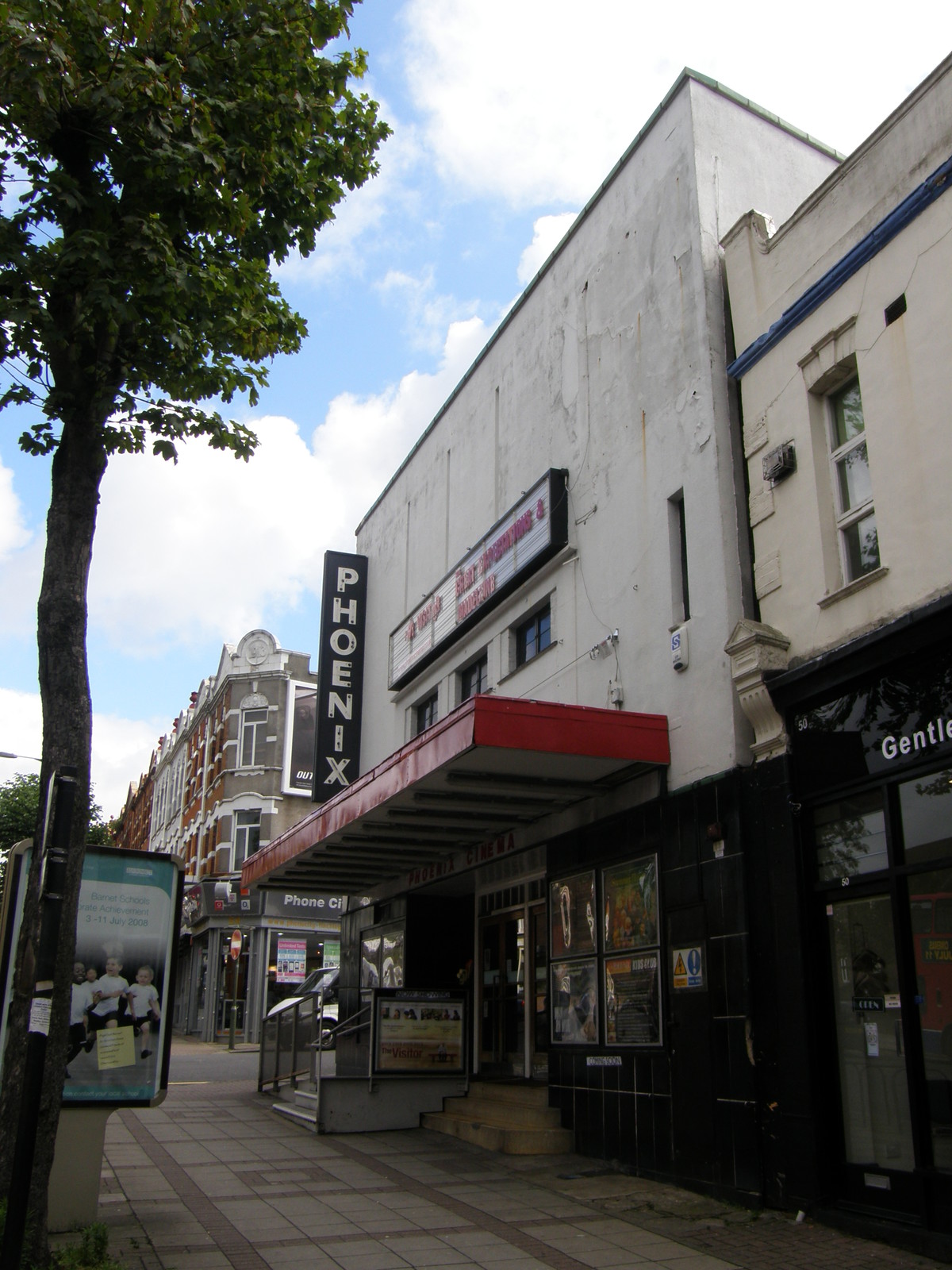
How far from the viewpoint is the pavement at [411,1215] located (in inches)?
286

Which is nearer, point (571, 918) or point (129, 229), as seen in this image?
point (129, 229)

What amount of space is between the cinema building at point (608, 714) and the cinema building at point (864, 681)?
42 centimetres

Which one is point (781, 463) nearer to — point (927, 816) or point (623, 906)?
point (927, 816)

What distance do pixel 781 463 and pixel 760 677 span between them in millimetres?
2005

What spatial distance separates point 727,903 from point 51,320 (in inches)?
277

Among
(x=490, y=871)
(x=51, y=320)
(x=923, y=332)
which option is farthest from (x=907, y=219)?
(x=490, y=871)

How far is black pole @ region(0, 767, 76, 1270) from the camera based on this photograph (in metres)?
5.36

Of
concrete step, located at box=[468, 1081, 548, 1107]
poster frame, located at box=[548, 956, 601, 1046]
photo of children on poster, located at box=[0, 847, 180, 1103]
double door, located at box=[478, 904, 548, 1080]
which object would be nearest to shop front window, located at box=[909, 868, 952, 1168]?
poster frame, located at box=[548, 956, 601, 1046]

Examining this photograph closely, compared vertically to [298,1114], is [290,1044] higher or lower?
higher

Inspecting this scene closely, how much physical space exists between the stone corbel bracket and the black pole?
556 cm

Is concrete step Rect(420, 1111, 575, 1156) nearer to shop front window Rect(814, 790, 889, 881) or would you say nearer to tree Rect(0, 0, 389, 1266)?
shop front window Rect(814, 790, 889, 881)

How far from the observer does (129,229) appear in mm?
7734

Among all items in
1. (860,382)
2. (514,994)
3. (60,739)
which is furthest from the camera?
(514,994)

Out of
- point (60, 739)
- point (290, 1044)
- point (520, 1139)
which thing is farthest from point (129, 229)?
point (290, 1044)
